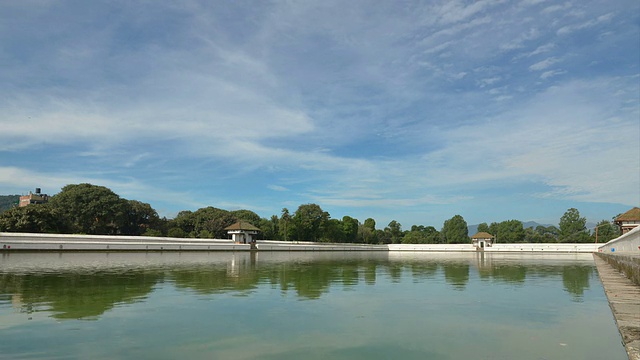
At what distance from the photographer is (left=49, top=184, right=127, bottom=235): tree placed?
2544 inches

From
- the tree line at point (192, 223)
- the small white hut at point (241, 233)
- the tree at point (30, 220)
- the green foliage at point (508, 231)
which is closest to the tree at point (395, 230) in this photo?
the tree line at point (192, 223)

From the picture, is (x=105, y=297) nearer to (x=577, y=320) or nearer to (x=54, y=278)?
(x=54, y=278)

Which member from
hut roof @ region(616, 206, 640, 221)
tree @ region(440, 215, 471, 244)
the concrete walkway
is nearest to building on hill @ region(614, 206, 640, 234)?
hut roof @ region(616, 206, 640, 221)

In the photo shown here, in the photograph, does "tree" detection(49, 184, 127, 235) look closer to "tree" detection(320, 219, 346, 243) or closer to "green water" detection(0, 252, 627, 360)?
"tree" detection(320, 219, 346, 243)

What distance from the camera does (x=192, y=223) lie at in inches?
3140

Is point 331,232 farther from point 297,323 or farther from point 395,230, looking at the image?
point 297,323

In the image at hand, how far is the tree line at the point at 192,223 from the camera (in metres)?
49.9

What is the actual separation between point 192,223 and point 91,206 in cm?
1920

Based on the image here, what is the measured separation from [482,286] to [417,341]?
1034 cm

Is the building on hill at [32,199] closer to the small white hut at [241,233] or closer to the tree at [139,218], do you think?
the tree at [139,218]

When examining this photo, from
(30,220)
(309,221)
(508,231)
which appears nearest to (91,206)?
(30,220)

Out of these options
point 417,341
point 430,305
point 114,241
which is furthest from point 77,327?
point 114,241

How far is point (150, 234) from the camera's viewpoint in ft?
216

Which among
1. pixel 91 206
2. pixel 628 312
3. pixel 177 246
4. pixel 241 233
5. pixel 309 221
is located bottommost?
pixel 177 246
